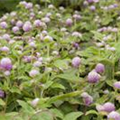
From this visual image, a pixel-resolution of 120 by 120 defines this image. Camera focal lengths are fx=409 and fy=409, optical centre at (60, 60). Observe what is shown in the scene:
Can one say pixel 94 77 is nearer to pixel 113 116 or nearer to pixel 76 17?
pixel 113 116

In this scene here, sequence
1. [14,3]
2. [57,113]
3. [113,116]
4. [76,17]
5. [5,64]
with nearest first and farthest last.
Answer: [113,116]
[57,113]
[5,64]
[76,17]
[14,3]

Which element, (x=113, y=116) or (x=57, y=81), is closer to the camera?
(x=113, y=116)

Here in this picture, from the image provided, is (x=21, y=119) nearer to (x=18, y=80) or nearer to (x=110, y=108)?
(x=110, y=108)

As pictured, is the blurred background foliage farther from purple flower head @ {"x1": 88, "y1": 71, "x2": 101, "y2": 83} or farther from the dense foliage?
purple flower head @ {"x1": 88, "y1": 71, "x2": 101, "y2": 83}

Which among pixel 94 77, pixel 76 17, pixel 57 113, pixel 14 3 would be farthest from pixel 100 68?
pixel 14 3

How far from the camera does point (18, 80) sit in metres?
1.54

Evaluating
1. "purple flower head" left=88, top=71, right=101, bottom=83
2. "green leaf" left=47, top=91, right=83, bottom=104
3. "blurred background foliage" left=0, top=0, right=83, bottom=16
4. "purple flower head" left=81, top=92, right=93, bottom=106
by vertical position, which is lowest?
"purple flower head" left=81, top=92, right=93, bottom=106

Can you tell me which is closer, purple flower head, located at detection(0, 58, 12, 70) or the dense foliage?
the dense foliage

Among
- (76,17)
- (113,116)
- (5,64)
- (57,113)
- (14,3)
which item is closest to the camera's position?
(113,116)

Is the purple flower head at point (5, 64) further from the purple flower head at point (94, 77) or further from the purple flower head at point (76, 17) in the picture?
the purple flower head at point (76, 17)

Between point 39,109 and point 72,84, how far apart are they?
0.87ft

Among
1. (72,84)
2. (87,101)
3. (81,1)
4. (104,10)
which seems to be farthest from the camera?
(81,1)

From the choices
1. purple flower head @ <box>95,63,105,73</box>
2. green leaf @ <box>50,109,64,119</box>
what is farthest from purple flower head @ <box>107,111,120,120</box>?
purple flower head @ <box>95,63,105,73</box>

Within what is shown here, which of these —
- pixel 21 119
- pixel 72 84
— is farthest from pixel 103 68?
pixel 21 119
